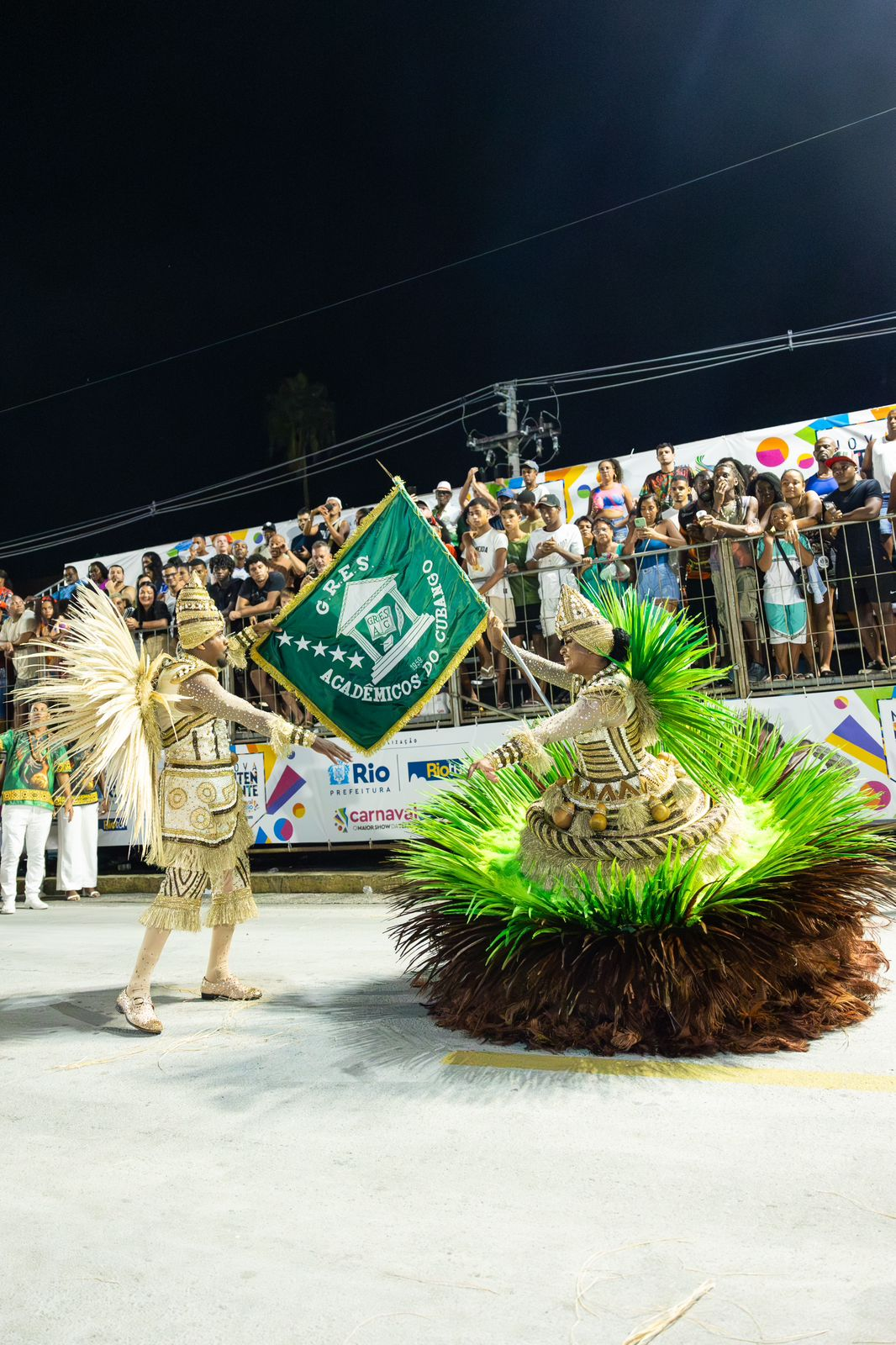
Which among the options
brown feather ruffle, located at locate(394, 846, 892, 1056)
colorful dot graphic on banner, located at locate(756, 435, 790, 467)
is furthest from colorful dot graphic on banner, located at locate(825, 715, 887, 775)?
brown feather ruffle, located at locate(394, 846, 892, 1056)

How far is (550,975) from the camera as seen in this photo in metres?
3.51

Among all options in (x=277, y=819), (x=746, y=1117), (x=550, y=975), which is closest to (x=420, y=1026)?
(x=550, y=975)

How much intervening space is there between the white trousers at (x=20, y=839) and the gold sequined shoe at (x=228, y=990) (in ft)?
20.1

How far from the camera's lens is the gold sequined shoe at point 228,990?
15.7 ft

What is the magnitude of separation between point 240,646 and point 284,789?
5400mm

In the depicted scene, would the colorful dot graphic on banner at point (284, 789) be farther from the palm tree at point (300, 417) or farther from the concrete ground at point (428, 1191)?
the palm tree at point (300, 417)

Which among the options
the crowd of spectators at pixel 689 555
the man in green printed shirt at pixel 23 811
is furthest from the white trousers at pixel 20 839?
the crowd of spectators at pixel 689 555

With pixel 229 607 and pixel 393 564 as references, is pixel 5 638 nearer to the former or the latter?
pixel 229 607

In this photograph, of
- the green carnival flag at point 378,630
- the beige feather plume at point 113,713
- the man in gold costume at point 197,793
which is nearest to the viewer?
the man in gold costume at point 197,793

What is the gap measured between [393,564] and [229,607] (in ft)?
21.9

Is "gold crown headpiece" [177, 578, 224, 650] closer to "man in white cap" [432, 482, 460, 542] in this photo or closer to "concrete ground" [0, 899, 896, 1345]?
"concrete ground" [0, 899, 896, 1345]

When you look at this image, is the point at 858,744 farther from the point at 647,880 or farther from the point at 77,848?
the point at 77,848

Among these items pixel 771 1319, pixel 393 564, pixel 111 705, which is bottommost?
pixel 771 1319

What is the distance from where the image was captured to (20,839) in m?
10.1
